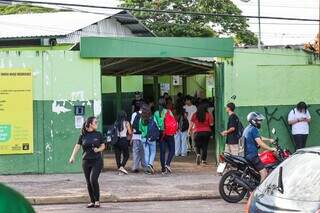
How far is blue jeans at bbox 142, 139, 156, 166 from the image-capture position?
14805 millimetres

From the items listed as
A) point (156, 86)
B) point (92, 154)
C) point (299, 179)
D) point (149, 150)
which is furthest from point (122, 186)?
point (156, 86)

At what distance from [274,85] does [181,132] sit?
321cm

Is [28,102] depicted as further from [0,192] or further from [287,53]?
[0,192]

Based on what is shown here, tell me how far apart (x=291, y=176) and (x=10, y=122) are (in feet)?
33.4

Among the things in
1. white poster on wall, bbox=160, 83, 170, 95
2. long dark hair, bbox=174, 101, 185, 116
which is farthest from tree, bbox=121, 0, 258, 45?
long dark hair, bbox=174, 101, 185, 116

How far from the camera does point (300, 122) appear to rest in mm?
15930

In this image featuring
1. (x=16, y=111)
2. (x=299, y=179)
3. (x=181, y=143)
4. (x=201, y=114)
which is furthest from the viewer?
(x=181, y=143)

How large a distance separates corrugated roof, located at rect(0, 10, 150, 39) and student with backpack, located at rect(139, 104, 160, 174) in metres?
6.13

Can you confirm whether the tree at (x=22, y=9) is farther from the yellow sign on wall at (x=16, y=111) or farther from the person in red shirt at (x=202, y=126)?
the yellow sign on wall at (x=16, y=111)

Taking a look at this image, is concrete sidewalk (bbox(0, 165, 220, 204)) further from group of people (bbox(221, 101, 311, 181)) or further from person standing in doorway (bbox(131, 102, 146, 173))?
group of people (bbox(221, 101, 311, 181))

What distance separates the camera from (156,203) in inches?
460

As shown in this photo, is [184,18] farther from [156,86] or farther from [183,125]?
[183,125]

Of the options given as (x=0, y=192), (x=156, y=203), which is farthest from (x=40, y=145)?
(x=0, y=192)

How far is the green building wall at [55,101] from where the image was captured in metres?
14.6
